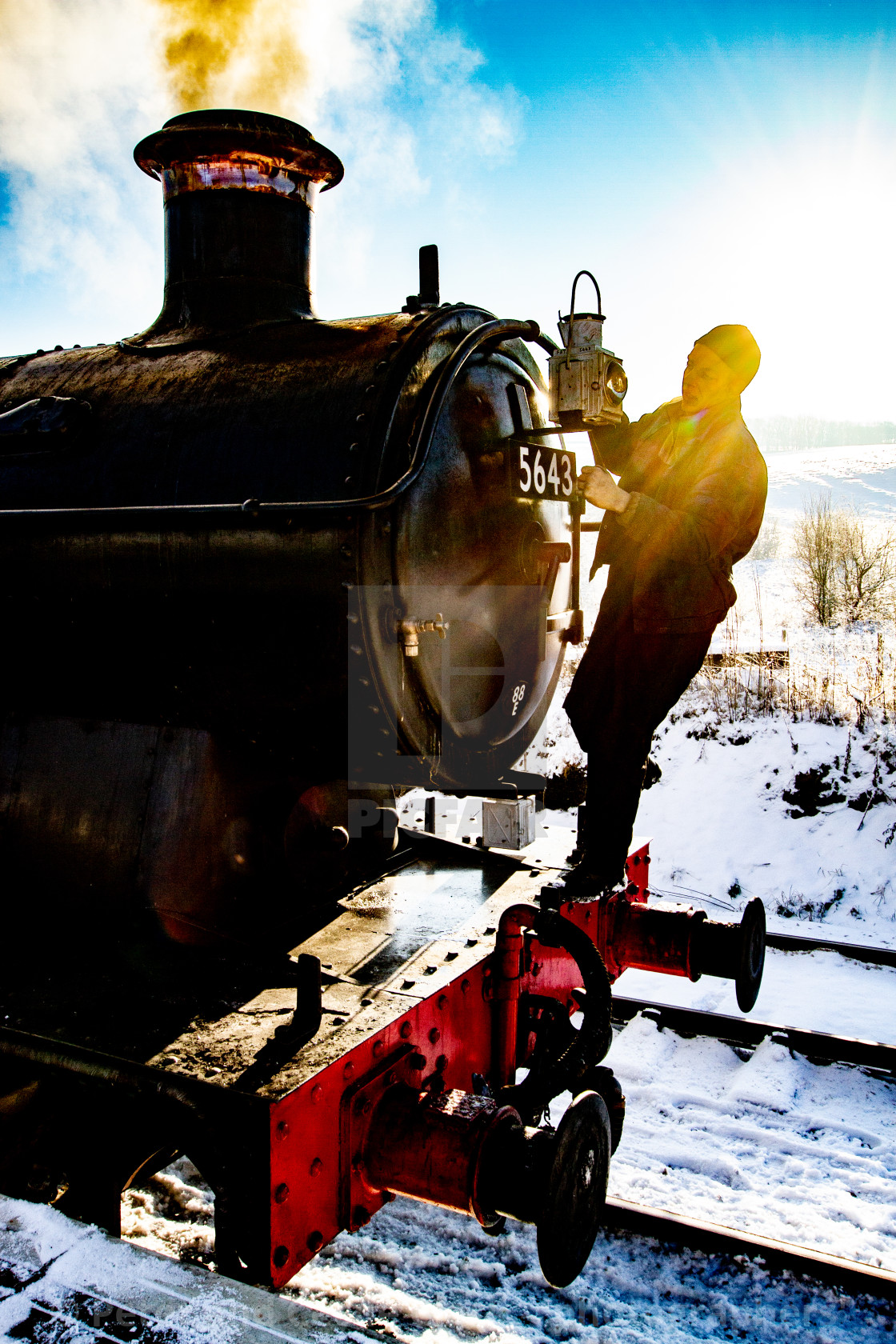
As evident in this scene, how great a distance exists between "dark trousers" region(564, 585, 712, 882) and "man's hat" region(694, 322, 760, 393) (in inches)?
28.3

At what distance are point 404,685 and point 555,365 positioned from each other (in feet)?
4.07

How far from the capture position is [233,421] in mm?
2539

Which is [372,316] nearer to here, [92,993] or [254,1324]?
[92,993]

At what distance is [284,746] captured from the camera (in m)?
2.66

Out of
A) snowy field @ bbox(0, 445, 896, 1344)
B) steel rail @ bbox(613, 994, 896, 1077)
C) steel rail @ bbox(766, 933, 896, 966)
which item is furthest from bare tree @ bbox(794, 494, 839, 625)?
steel rail @ bbox(613, 994, 896, 1077)

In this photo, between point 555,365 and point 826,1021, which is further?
point 826,1021

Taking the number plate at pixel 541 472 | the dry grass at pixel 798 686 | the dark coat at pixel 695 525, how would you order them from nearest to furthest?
the dark coat at pixel 695 525 < the number plate at pixel 541 472 < the dry grass at pixel 798 686

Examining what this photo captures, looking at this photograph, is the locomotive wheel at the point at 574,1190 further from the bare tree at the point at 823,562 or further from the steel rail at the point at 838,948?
the bare tree at the point at 823,562

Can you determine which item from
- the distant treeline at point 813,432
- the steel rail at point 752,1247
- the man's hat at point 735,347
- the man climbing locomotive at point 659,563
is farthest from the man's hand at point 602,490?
the distant treeline at point 813,432

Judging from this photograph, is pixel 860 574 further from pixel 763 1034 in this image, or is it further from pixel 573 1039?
pixel 573 1039

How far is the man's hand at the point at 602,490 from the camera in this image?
258 cm

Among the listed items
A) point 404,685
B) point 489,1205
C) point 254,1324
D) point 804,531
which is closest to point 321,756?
point 404,685

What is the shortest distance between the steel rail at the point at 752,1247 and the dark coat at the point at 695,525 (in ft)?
Result: 5.73

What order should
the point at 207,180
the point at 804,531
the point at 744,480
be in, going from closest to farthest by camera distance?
the point at 744,480, the point at 207,180, the point at 804,531
